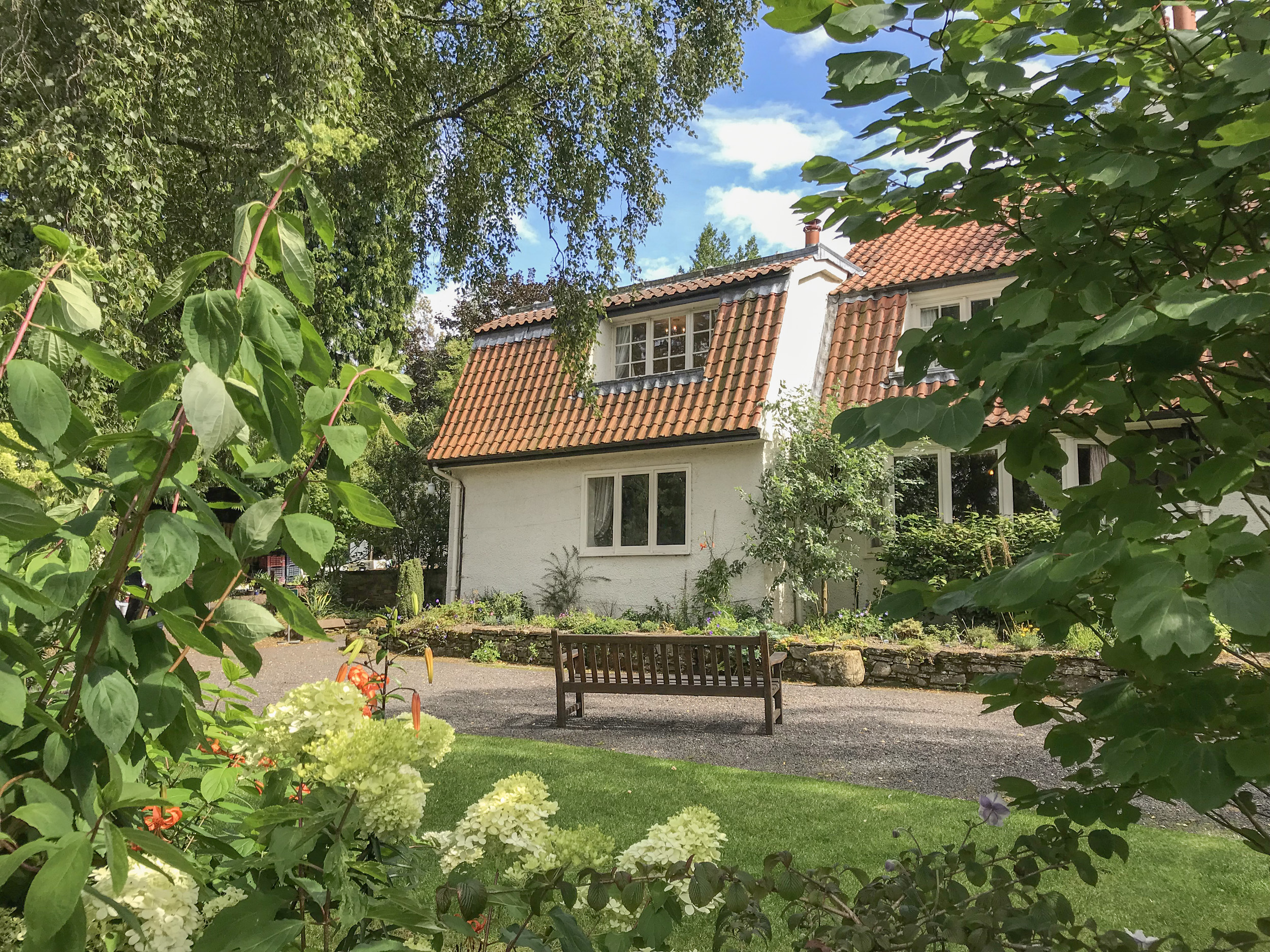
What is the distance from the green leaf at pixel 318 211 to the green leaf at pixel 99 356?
338 mm

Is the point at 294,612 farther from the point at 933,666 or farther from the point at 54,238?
the point at 933,666

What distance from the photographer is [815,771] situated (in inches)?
263

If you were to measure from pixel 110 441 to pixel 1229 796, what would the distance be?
1.63 meters

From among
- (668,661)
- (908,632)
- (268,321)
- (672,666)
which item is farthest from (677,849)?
(908,632)

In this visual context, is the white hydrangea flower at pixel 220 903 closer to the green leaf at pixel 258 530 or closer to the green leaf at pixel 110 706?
the green leaf at pixel 110 706

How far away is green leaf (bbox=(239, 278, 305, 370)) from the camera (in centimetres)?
114

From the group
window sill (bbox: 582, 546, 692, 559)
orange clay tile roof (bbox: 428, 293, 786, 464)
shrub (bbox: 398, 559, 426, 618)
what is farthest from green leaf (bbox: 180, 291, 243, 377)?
shrub (bbox: 398, 559, 426, 618)

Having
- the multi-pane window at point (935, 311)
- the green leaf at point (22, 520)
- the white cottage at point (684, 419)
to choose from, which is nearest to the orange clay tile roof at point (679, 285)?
the white cottage at point (684, 419)

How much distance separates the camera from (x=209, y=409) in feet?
3.31

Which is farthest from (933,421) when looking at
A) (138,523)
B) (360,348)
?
(360,348)

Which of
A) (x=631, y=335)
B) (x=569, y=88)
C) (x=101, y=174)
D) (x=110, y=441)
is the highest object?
(x=569, y=88)

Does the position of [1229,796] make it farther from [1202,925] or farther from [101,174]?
[101,174]

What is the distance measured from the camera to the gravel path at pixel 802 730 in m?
6.62

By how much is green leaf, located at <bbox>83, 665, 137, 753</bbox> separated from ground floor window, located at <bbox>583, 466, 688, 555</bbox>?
47.5 feet
